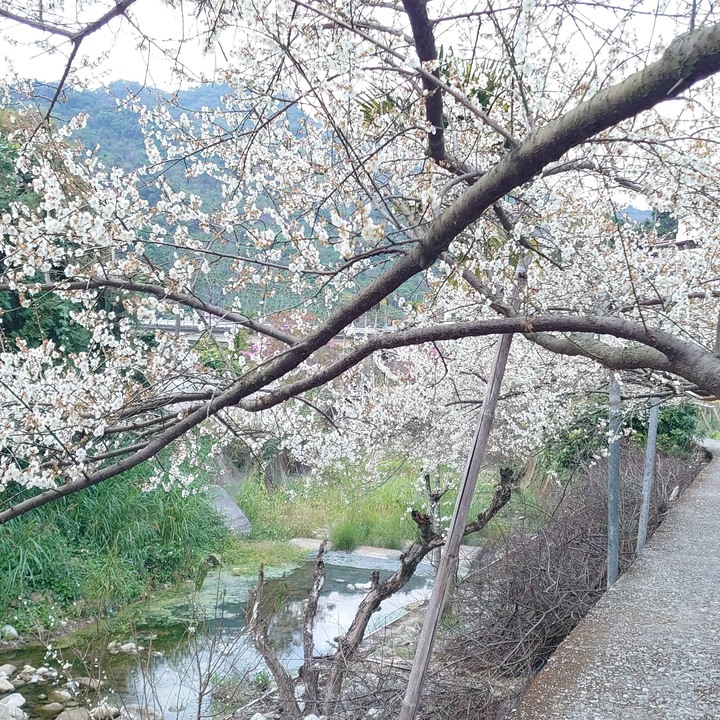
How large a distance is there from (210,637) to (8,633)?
2407mm

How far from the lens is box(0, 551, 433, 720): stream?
15.2 ft

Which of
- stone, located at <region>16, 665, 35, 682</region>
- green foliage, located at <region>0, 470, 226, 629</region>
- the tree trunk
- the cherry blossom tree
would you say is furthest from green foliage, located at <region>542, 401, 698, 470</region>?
stone, located at <region>16, 665, 35, 682</region>

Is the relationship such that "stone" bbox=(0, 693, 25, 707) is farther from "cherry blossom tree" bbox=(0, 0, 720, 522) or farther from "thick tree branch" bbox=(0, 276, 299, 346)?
"thick tree branch" bbox=(0, 276, 299, 346)

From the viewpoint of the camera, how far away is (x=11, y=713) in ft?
15.1

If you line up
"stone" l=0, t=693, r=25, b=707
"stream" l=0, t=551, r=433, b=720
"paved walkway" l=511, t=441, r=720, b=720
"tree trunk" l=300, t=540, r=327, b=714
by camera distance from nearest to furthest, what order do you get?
"paved walkway" l=511, t=441, r=720, b=720
"tree trunk" l=300, t=540, r=327, b=714
"stream" l=0, t=551, r=433, b=720
"stone" l=0, t=693, r=25, b=707

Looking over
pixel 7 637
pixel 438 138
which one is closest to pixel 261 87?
pixel 438 138

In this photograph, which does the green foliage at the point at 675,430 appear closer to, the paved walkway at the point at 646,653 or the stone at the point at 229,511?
the paved walkway at the point at 646,653

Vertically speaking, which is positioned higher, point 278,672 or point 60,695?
point 278,672

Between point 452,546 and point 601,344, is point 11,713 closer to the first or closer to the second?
point 452,546

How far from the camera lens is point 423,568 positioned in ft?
28.9

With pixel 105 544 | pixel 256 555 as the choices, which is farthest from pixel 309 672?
pixel 256 555

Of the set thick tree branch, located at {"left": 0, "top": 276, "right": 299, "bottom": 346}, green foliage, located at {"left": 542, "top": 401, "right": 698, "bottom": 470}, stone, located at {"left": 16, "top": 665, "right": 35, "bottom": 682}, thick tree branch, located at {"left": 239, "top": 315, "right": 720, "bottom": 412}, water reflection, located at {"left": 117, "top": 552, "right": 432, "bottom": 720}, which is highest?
thick tree branch, located at {"left": 0, "top": 276, "right": 299, "bottom": 346}

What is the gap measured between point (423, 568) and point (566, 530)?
3.72m

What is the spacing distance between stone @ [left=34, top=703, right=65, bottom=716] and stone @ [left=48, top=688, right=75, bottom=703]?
88 mm
